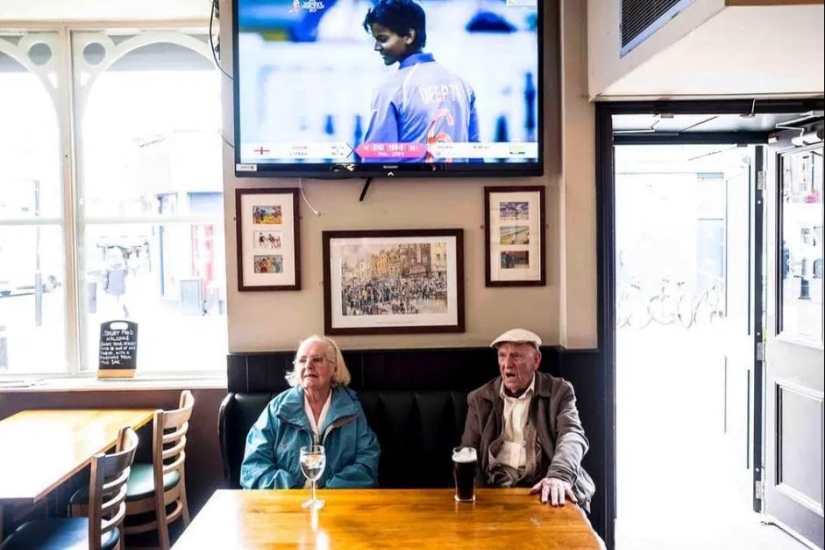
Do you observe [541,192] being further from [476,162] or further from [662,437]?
[662,437]

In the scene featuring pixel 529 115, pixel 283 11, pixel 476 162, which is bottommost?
pixel 476 162

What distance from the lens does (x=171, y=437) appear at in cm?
304

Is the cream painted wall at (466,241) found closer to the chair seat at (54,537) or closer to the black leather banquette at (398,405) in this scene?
the black leather banquette at (398,405)

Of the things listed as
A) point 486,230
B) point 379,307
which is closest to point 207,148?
point 379,307

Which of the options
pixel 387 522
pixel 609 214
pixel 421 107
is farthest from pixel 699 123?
pixel 387 522

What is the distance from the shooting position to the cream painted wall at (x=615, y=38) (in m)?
1.99

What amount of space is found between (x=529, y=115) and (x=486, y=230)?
0.58 meters

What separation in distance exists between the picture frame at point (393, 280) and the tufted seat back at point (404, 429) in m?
0.34

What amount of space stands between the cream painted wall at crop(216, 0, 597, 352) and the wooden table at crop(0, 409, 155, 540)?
0.73 metres

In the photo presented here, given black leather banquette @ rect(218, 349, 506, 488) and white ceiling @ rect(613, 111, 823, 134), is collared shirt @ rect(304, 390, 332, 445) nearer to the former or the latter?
black leather banquette @ rect(218, 349, 506, 488)

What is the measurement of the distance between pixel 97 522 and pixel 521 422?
5.56 ft

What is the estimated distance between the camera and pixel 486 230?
123 inches

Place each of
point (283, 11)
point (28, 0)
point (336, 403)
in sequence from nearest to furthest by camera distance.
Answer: point (336, 403), point (283, 11), point (28, 0)

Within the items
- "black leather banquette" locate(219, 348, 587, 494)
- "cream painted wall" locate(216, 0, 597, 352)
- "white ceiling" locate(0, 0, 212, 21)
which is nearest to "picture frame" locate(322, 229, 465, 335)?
"cream painted wall" locate(216, 0, 597, 352)
